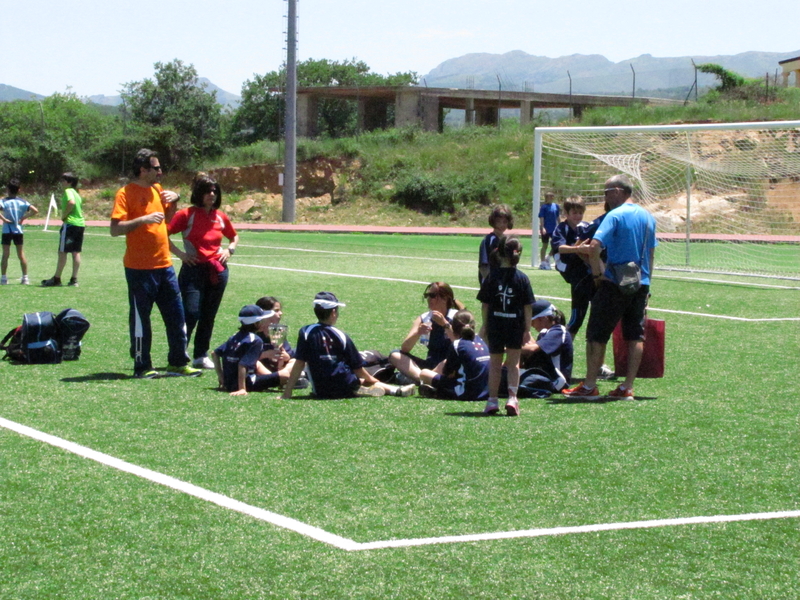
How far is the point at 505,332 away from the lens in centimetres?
740

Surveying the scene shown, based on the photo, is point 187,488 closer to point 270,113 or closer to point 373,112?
point 373,112

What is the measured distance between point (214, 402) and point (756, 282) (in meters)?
14.1

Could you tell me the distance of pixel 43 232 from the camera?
32.3 meters

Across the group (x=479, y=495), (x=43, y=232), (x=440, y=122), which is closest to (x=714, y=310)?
(x=479, y=495)

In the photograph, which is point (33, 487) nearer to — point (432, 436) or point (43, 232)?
point (432, 436)

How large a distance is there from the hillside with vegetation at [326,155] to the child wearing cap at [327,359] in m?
36.5

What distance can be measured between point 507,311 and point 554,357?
128cm

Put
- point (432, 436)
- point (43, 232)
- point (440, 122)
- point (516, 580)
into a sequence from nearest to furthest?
point (516, 580) < point (432, 436) < point (43, 232) < point (440, 122)

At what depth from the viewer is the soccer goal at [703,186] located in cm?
2342

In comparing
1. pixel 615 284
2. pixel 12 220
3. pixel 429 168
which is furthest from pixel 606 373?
pixel 429 168

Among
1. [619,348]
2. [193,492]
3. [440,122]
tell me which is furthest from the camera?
[440,122]

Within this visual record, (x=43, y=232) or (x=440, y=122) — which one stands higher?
(x=440, y=122)

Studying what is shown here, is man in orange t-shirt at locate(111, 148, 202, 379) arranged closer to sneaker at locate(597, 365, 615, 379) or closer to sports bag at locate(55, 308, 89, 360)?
sports bag at locate(55, 308, 89, 360)

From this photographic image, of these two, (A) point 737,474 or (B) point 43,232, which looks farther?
(B) point 43,232
